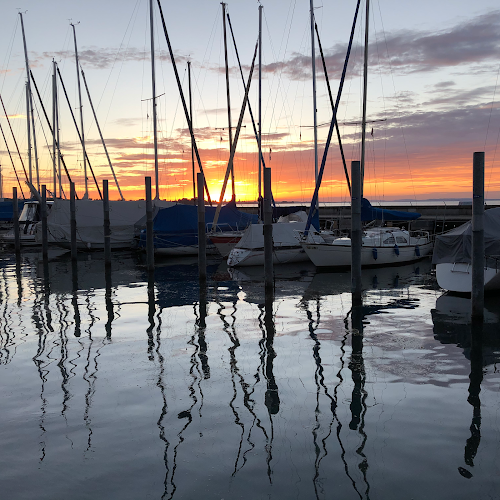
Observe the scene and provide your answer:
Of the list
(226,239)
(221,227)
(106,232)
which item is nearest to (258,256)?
(226,239)

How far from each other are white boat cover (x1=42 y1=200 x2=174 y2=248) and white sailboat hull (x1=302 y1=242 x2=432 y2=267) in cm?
1337

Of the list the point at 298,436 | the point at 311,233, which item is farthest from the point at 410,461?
the point at 311,233

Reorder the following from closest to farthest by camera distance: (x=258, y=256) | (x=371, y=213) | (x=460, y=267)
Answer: (x=460, y=267), (x=258, y=256), (x=371, y=213)

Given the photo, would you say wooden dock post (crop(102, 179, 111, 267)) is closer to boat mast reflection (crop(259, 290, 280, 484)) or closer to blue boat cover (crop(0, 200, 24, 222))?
boat mast reflection (crop(259, 290, 280, 484))

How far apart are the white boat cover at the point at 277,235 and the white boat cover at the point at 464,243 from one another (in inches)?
364

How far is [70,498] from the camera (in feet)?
17.3

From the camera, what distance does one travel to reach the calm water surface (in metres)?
5.59

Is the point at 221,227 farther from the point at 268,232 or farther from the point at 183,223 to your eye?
the point at 268,232

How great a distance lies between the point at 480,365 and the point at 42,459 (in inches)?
292

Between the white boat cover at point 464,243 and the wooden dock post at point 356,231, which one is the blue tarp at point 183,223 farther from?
the wooden dock post at point 356,231

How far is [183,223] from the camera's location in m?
29.8

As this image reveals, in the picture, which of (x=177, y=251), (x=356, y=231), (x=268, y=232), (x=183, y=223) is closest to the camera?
(x=356, y=231)

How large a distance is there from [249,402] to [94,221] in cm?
2816

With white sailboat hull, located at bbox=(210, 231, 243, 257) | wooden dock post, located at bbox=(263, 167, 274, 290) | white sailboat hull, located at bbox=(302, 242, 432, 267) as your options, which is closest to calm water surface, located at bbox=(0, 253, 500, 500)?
wooden dock post, located at bbox=(263, 167, 274, 290)
